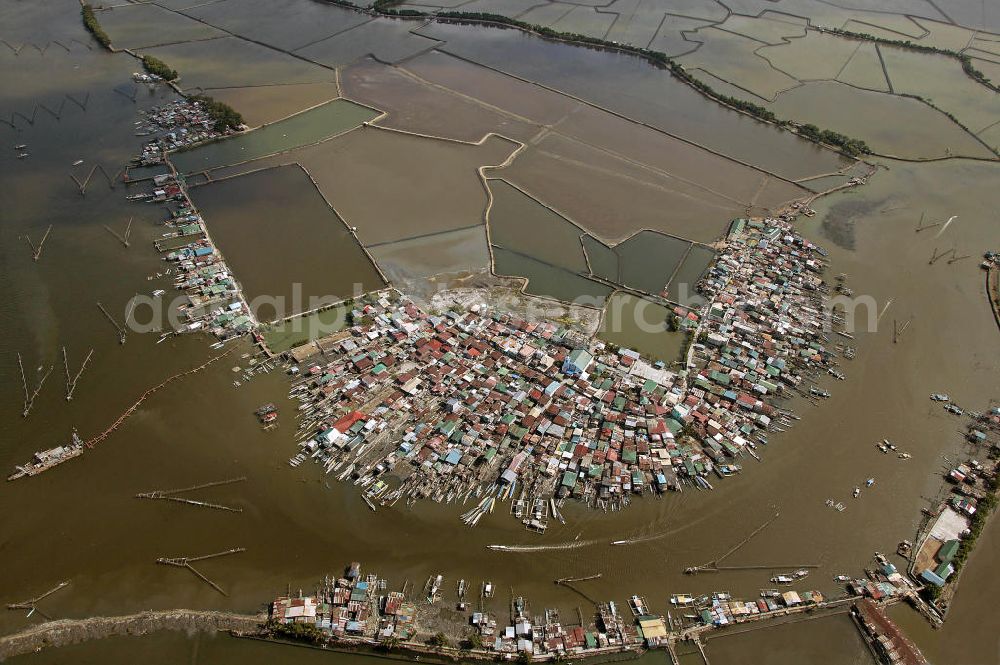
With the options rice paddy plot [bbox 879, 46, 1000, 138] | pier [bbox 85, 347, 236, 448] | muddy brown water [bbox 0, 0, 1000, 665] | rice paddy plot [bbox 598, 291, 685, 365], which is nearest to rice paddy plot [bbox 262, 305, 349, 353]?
pier [bbox 85, 347, 236, 448]

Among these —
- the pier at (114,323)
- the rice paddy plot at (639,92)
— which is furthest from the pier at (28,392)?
the rice paddy plot at (639,92)

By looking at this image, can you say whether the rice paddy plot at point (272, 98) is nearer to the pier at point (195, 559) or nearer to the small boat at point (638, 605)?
the pier at point (195, 559)

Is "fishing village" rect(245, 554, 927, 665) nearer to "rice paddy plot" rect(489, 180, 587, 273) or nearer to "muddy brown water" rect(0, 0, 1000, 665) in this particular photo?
"muddy brown water" rect(0, 0, 1000, 665)

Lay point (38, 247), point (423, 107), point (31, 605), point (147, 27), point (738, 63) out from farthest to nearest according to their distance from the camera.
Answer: point (147, 27), point (738, 63), point (423, 107), point (38, 247), point (31, 605)

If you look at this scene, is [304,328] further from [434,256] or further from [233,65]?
[233,65]

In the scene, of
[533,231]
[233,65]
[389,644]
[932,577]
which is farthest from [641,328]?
[233,65]

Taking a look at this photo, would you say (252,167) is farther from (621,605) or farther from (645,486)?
(621,605)
